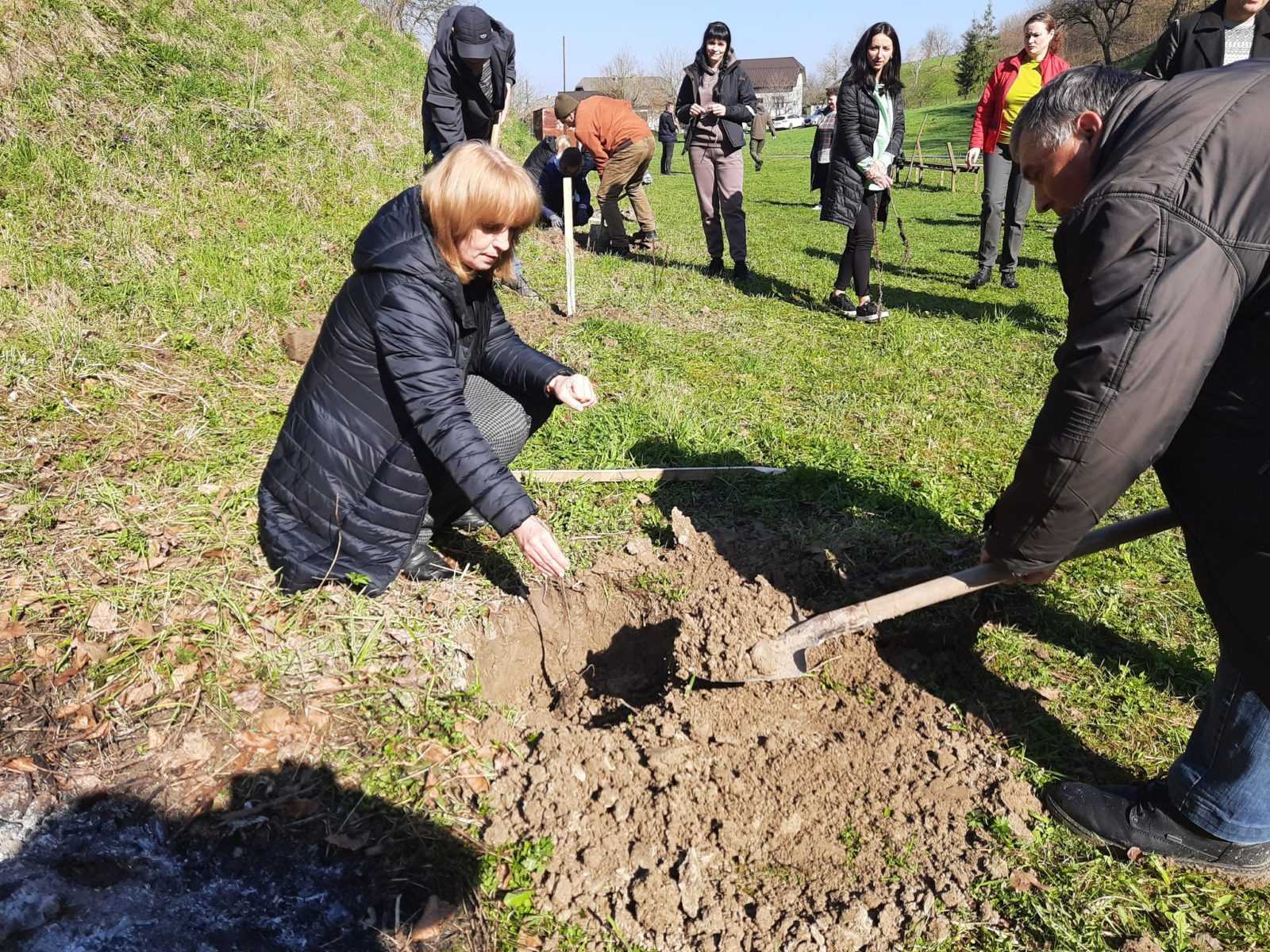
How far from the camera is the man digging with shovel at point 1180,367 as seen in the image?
1.61 m

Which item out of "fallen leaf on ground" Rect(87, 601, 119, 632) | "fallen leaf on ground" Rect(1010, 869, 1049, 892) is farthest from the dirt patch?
"fallen leaf on ground" Rect(87, 601, 119, 632)

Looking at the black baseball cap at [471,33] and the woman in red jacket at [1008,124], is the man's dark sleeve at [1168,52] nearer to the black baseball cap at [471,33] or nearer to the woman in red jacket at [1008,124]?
the woman in red jacket at [1008,124]

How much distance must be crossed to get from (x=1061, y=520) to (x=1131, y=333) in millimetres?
529

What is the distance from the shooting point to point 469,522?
3.61 metres

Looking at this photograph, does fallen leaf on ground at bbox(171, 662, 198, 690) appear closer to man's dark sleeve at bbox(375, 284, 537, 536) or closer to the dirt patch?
the dirt patch

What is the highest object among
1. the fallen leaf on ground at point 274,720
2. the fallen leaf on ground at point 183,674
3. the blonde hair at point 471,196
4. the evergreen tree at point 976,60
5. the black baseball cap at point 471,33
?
the evergreen tree at point 976,60

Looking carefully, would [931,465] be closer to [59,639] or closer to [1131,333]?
[1131,333]

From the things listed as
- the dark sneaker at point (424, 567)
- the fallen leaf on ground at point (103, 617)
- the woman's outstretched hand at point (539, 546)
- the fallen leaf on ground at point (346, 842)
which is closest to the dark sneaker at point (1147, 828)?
the woman's outstretched hand at point (539, 546)

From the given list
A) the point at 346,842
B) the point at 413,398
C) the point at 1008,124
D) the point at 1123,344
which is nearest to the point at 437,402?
the point at 413,398

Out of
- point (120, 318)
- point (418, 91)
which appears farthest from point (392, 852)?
point (418, 91)

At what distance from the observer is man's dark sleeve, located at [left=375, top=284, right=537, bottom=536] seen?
245 centimetres

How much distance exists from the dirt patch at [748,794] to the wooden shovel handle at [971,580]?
0.31 meters

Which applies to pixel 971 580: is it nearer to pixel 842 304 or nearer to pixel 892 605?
pixel 892 605

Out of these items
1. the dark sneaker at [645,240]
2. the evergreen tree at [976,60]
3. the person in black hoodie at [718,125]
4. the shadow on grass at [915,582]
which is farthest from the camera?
the evergreen tree at [976,60]
